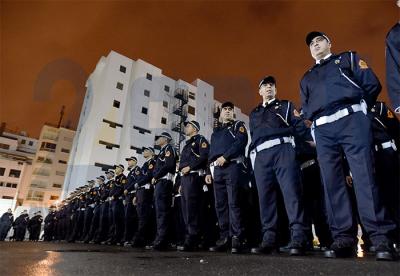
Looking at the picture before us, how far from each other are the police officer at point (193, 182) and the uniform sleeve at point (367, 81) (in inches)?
106

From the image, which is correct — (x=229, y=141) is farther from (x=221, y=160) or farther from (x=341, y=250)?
(x=341, y=250)

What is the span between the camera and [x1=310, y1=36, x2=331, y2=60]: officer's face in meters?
3.26

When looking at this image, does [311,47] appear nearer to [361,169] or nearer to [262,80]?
[262,80]

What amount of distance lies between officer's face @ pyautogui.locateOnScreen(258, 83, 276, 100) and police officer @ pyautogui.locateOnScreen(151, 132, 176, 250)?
2.31 meters

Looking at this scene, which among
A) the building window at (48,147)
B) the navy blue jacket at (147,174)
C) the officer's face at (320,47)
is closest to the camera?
the officer's face at (320,47)

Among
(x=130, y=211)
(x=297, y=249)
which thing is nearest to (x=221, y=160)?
(x=297, y=249)

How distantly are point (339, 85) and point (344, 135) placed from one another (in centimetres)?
49

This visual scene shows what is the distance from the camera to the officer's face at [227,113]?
15.9 feet

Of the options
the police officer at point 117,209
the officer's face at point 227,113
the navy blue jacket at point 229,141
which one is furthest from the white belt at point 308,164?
the police officer at point 117,209

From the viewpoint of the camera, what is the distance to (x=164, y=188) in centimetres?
551

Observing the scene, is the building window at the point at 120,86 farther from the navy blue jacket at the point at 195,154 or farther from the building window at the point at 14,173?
the navy blue jacket at the point at 195,154

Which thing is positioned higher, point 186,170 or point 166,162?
point 166,162

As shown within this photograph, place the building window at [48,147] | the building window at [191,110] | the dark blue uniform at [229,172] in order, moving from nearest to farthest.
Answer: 1. the dark blue uniform at [229,172]
2. the building window at [191,110]
3. the building window at [48,147]

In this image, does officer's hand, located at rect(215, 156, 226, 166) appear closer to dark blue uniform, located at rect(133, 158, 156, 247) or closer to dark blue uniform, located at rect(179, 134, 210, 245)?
dark blue uniform, located at rect(179, 134, 210, 245)
